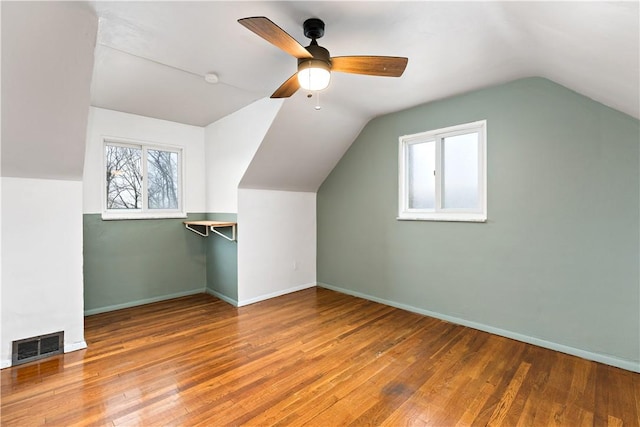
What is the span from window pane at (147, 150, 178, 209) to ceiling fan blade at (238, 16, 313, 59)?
3.07 meters

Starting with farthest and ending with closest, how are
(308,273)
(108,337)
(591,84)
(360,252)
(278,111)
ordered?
1. (308,273)
2. (360,252)
3. (278,111)
4. (108,337)
5. (591,84)

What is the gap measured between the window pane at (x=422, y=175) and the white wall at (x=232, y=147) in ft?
5.65

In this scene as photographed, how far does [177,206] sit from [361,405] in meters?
3.57

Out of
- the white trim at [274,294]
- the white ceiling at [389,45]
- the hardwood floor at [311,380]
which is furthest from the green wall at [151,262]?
the white ceiling at [389,45]

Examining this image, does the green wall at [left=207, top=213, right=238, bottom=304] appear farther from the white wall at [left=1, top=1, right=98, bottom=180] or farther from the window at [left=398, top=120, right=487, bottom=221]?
the window at [left=398, top=120, right=487, bottom=221]

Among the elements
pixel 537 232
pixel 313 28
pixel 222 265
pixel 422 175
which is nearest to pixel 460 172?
pixel 422 175

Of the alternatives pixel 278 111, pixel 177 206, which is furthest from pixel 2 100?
pixel 177 206

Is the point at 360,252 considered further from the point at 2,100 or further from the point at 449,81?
the point at 2,100

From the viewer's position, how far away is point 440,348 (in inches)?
104

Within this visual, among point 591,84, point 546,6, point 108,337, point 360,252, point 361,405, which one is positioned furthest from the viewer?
point 360,252

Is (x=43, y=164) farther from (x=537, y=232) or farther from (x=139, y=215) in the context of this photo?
(x=537, y=232)

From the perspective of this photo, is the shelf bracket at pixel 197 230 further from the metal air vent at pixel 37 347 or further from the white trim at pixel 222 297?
the metal air vent at pixel 37 347

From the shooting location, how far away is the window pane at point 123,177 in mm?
3709

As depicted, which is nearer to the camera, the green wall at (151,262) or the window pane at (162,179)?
the green wall at (151,262)
